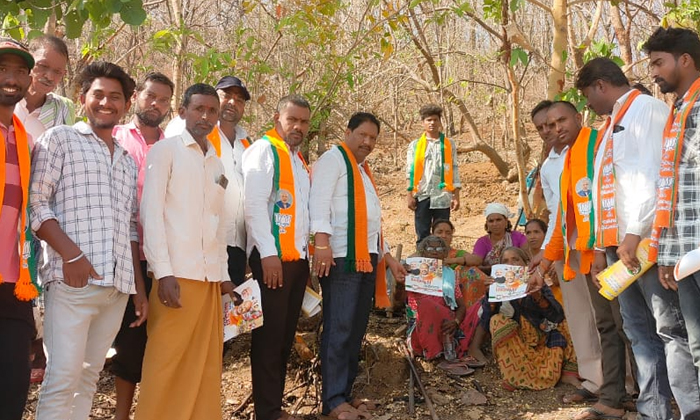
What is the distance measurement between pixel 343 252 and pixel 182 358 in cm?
125

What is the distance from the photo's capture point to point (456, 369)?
5.22 m

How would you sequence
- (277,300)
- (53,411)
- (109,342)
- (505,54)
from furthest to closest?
1. (505,54)
2. (277,300)
3. (109,342)
4. (53,411)

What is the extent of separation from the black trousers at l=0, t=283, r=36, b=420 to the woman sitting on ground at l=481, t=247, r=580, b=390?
10.8ft

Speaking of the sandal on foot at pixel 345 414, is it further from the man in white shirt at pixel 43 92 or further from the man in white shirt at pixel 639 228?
the man in white shirt at pixel 43 92

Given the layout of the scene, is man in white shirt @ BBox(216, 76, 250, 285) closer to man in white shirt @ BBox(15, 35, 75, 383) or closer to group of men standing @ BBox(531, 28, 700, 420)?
man in white shirt @ BBox(15, 35, 75, 383)

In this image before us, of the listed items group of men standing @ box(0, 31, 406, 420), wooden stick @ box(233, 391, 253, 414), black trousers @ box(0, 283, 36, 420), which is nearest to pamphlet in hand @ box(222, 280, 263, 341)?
group of men standing @ box(0, 31, 406, 420)

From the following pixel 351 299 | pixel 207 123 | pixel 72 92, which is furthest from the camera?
pixel 72 92

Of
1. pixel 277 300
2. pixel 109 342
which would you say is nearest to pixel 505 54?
pixel 277 300

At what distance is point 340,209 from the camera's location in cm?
439

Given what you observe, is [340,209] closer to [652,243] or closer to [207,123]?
[207,123]

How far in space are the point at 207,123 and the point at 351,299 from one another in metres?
1.45

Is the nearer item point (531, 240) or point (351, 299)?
point (351, 299)

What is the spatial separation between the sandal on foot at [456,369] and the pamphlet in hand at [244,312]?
1976mm

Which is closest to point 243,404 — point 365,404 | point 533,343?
point 365,404
